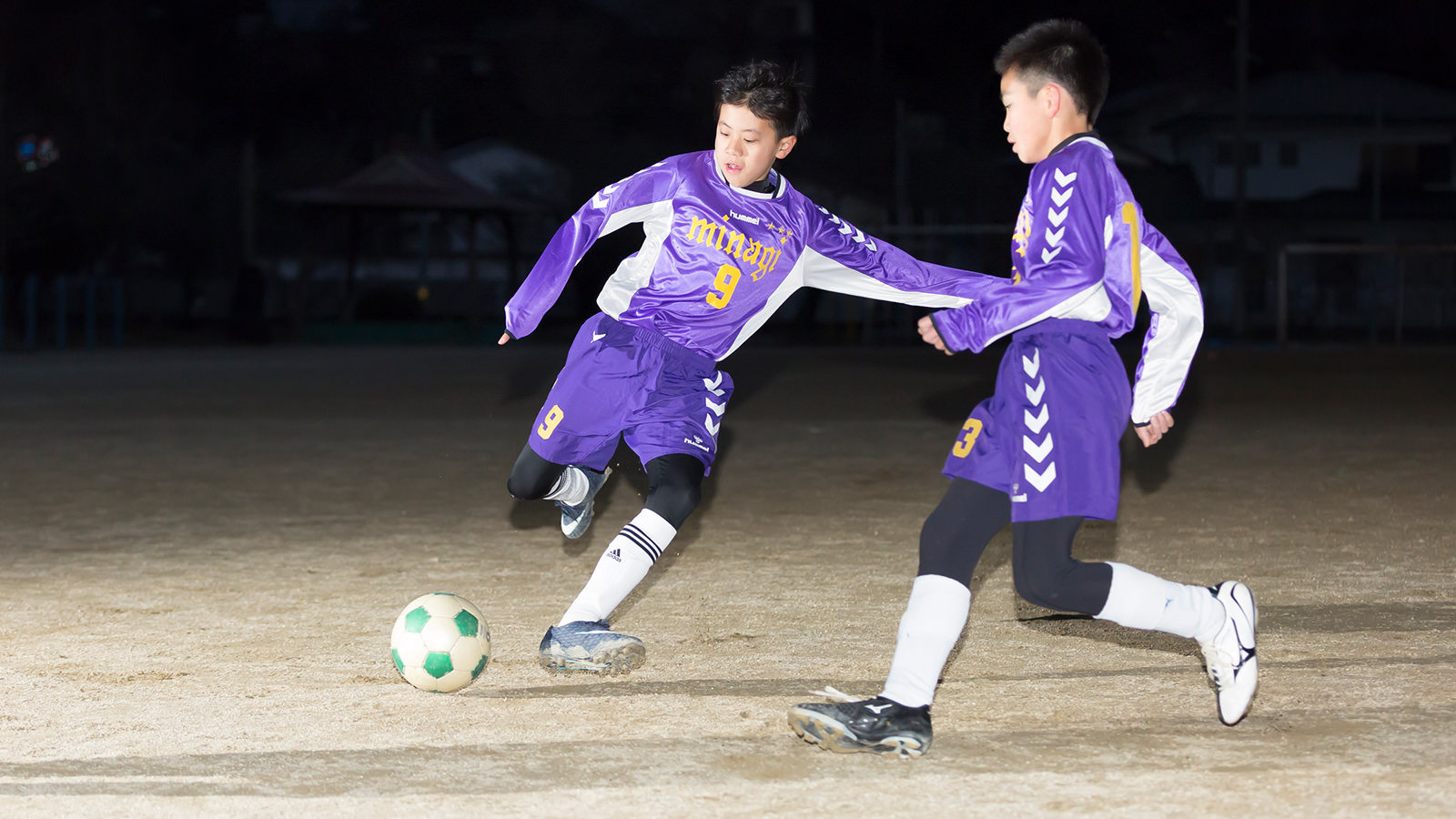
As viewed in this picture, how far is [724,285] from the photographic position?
4.71m

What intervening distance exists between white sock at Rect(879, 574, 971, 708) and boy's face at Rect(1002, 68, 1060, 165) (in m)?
1.05

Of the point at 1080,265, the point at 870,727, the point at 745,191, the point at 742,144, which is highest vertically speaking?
the point at 742,144

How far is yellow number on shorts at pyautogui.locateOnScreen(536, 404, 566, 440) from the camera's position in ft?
15.6

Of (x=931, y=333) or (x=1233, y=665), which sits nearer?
(x=931, y=333)

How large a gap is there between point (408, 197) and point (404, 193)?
0.24m

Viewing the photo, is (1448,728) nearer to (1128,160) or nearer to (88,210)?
(88,210)

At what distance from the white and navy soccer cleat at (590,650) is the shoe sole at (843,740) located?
0.92 meters

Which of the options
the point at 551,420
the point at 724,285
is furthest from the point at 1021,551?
the point at 551,420

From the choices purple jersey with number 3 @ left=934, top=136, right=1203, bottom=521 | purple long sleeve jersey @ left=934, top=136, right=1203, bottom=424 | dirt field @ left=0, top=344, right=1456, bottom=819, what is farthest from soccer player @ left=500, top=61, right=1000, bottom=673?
purple jersey with number 3 @ left=934, top=136, right=1203, bottom=521

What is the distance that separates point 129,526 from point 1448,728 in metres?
6.08

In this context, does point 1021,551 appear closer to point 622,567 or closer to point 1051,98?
point 1051,98

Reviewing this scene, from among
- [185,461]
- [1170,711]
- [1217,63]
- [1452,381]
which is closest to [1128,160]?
[1217,63]

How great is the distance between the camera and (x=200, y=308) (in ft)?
135

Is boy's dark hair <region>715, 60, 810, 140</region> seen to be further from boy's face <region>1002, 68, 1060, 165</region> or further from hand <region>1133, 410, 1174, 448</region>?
hand <region>1133, 410, 1174, 448</region>
